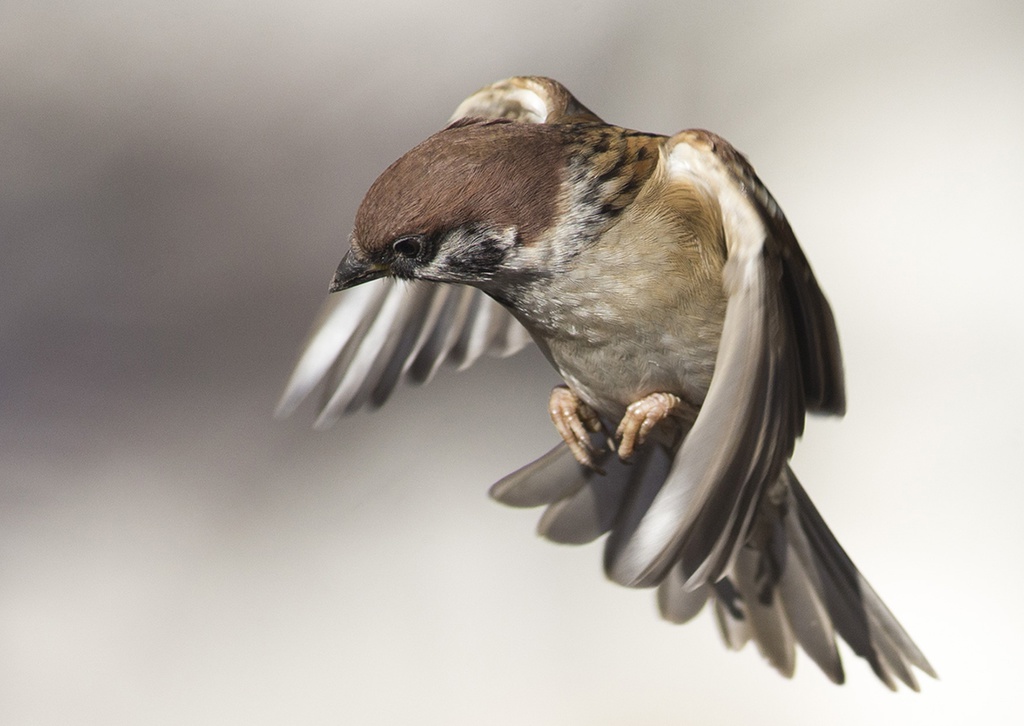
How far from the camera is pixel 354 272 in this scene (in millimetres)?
791

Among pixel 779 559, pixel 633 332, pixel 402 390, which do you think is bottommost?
pixel 779 559

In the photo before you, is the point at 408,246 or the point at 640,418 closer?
the point at 408,246

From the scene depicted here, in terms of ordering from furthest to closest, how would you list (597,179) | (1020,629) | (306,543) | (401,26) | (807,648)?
(306,543) < (401,26) < (1020,629) < (807,648) < (597,179)

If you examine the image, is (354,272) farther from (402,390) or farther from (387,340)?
(402,390)

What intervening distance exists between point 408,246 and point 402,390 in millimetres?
1152

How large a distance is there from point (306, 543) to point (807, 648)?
3.56 feet

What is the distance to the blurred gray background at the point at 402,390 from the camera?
1659 millimetres

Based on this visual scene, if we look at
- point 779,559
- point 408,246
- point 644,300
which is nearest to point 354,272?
point 408,246

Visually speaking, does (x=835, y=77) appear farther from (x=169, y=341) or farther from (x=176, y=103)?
(x=169, y=341)

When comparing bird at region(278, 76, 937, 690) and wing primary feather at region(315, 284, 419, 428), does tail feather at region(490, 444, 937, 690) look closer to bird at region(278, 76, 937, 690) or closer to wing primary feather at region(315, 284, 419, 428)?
bird at region(278, 76, 937, 690)

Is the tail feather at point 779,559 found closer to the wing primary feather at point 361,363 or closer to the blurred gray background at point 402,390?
the wing primary feather at point 361,363

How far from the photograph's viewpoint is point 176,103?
183cm

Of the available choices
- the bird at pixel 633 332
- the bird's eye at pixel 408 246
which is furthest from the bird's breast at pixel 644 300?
the bird's eye at pixel 408 246

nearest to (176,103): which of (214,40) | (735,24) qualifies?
(214,40)
